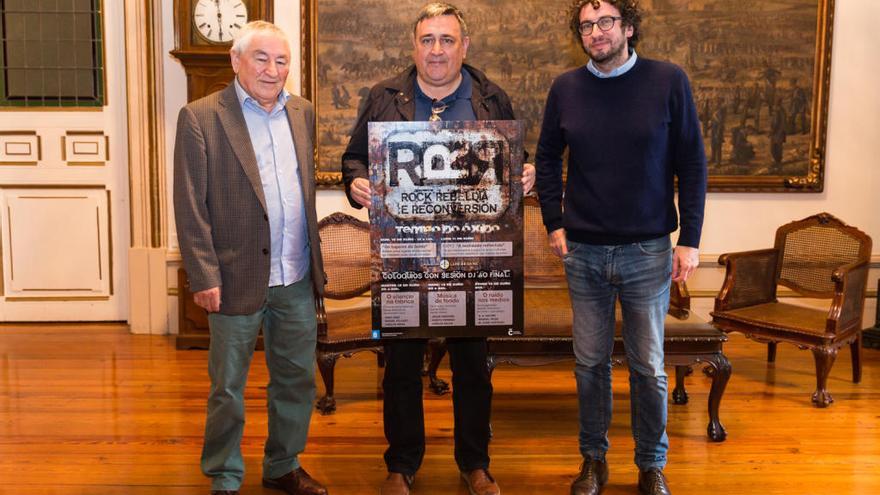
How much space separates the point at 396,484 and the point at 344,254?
174 centimetres

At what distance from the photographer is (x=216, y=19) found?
4805 millimetres

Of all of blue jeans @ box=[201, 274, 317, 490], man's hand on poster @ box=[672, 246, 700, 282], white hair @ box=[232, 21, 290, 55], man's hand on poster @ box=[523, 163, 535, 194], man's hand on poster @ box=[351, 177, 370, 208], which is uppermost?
white hair @ box=[232, 21, 290, 55]

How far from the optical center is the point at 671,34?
5.04 meters

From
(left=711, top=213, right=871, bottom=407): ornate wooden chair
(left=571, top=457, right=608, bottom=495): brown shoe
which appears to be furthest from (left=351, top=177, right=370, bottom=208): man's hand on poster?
(left=711, top=213, right=871, bottom=407): ornate wooden chair

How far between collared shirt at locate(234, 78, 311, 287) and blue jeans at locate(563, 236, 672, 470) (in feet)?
3.06

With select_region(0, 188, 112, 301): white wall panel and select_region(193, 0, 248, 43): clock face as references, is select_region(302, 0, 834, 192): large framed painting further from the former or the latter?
select_region(0, 188, 112, 301): white wall panel

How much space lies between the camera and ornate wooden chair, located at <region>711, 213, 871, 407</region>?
3.97 m

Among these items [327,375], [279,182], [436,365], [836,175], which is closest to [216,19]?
[327,375]

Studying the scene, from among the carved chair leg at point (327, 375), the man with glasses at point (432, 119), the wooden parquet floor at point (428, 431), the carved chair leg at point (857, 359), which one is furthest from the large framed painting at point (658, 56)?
the man with glasses at point (432, 119)

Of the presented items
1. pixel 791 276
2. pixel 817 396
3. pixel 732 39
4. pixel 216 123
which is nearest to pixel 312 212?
pixel 216 123

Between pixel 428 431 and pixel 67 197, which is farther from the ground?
pixel 67 197

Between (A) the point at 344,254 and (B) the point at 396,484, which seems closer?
(B) the point at 396,484

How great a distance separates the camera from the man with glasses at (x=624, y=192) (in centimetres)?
252

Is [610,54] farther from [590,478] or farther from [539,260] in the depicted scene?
[539,260]
